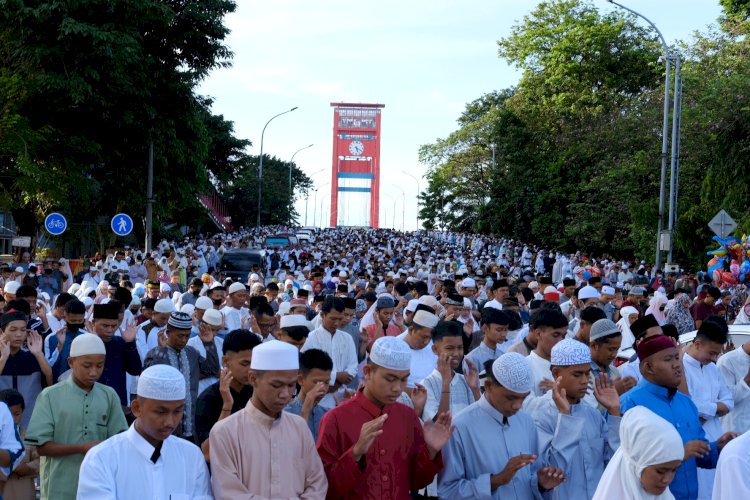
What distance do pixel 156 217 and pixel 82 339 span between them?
32.9 m

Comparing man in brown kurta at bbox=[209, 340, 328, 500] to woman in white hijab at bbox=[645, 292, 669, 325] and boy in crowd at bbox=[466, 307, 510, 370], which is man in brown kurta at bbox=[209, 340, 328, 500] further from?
woman in white hijab at bbox=[645, 292, 669, 325]

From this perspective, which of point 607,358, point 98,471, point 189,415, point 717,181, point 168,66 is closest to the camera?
point 98,471

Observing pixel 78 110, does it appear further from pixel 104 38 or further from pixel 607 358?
pixel 607 358

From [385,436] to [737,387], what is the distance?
4.19 metres

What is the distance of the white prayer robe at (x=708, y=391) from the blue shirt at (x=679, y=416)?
133 centimetres

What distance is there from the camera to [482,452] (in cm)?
546

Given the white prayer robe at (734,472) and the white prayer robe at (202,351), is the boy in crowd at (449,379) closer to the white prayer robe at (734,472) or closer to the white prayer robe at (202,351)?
the white prayer robe at (734,472)

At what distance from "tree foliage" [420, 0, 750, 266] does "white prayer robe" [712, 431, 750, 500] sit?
25397 mm

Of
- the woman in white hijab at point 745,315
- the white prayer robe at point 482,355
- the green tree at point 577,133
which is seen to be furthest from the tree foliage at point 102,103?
the white prayer robe at point 482,355

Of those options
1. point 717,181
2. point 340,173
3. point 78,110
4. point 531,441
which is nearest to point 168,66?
point 78,110

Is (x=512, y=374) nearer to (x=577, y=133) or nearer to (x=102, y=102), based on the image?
(x=102, y=102)

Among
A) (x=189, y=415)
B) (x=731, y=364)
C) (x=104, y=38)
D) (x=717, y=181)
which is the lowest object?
(x=189, y=415)

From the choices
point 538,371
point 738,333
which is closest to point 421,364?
point 538,371

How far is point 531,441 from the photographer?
5.62 metres
